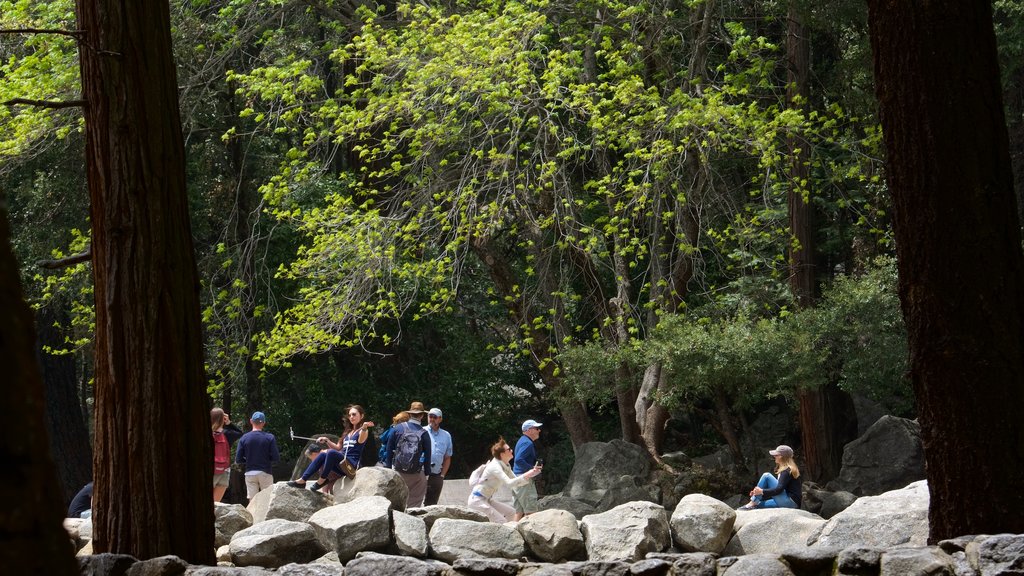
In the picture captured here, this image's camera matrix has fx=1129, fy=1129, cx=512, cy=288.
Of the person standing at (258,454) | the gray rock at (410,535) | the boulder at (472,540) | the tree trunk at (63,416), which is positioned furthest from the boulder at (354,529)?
the tree trunk at (63,416)

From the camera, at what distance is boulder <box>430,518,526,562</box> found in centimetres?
1102

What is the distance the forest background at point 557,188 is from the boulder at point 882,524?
3.16m

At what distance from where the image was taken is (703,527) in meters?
11.4

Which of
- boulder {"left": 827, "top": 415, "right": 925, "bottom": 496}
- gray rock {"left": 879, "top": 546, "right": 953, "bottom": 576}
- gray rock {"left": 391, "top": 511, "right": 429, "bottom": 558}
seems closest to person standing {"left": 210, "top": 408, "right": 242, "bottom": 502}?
gray rock {"left": 391, "top": 511, "right": 429, "bottom": 558}

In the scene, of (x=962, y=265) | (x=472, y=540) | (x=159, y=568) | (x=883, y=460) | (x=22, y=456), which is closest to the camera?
(x=22, y=456)

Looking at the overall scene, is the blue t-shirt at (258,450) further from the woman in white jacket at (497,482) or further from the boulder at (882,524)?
the boulder at (882,524)

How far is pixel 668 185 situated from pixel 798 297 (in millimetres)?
2471

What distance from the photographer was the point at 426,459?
518 inches

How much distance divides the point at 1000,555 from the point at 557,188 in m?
11.6

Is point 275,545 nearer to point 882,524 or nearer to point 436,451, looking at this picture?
point 436,451

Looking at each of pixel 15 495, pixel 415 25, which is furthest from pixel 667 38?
pixel 15 495

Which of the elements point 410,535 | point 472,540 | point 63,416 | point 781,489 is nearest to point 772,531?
point 781,489

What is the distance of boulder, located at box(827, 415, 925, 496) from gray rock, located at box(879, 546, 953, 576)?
38.7ft

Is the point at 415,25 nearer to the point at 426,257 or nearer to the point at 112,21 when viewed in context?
the point at 426,257
